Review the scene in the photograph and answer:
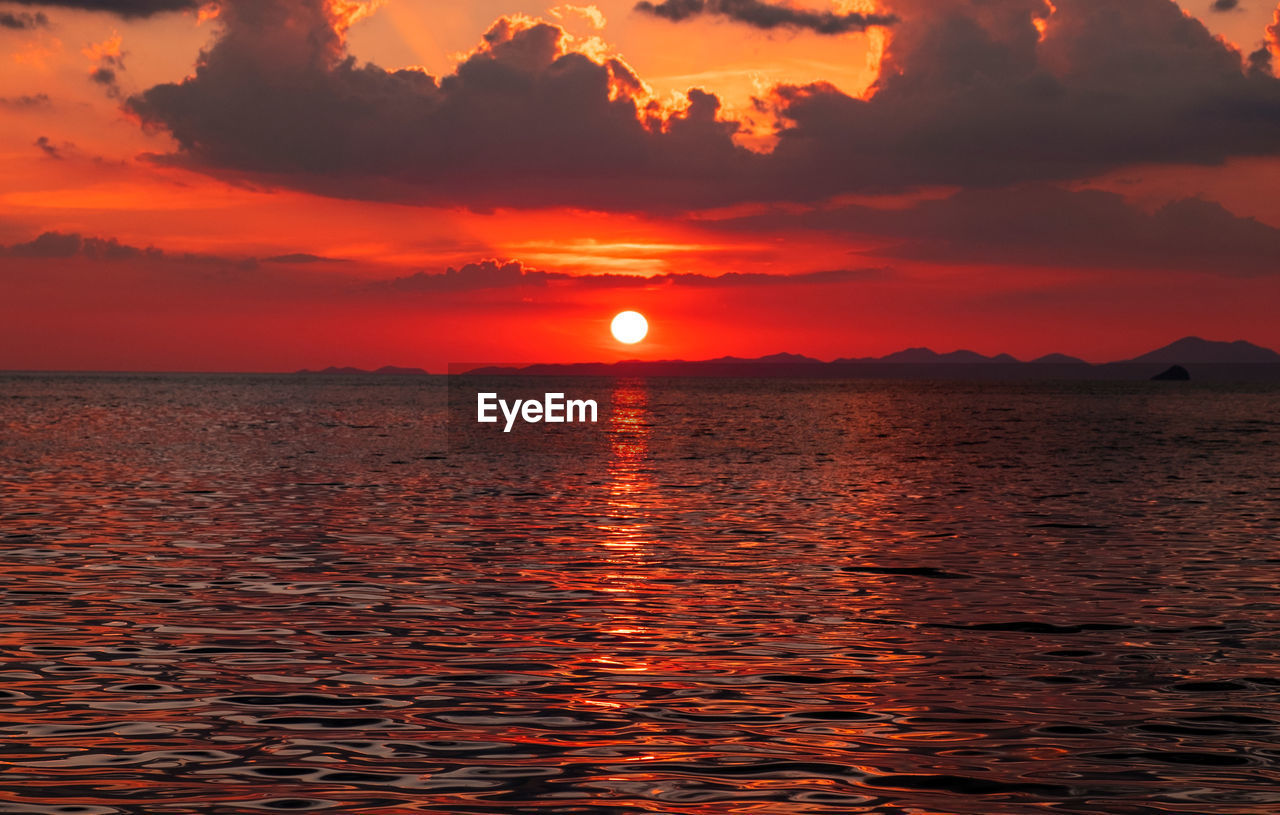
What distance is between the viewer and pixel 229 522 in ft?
115

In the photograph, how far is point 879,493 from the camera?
46688 millimetres

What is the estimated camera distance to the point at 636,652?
18.2m

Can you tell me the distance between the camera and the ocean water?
12102mm

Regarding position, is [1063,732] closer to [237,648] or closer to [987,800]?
[987,800]

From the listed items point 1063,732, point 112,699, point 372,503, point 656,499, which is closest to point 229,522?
point 372,503

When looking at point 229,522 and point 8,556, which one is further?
point 229,522

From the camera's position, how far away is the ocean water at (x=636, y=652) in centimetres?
1210

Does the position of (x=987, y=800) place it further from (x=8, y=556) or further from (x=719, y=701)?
(x=8, y=556)

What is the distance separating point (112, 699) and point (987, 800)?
960 cm

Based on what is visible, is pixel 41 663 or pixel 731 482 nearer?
pixel 41 663

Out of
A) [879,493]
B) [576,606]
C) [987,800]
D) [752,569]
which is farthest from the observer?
[879,493]

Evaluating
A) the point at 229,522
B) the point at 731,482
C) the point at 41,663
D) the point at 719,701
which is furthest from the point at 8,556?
the point at 731,482

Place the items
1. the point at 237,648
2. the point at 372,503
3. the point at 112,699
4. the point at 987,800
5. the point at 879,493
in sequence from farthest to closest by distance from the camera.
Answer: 1. the point at 879,493
2. the point at 372,503
3. the point at 237,648
4. the point at 112,699
5. the point at 987,800

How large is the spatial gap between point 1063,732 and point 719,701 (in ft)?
12.2
